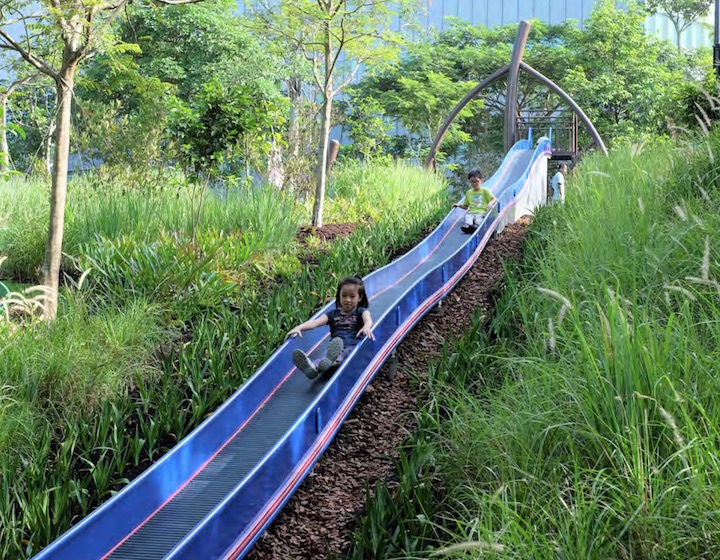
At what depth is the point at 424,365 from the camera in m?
7.54

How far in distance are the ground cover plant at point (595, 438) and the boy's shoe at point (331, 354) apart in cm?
83

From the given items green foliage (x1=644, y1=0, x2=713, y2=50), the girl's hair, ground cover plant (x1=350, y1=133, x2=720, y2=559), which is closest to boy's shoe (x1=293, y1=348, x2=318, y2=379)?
the girl's hair

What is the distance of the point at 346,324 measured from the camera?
Result: 22.5ft

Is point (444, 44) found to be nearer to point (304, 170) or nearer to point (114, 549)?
point (304, 170)

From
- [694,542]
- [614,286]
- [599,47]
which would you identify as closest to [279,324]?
[614,286]

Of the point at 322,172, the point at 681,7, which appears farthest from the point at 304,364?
the point at 681,7

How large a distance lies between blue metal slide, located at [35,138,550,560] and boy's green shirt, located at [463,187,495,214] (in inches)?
154

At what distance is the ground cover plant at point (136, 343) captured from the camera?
15.7ft

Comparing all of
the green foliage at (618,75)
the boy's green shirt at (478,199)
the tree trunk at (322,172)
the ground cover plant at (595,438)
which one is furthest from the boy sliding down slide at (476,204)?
the green foliage at (618,75)

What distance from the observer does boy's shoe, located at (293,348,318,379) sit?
20.4 feet

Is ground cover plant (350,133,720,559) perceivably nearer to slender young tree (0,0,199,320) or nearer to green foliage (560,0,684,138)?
slender young tree (0,0,199,320)

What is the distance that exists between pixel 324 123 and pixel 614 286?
8007mm

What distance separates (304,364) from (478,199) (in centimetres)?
644

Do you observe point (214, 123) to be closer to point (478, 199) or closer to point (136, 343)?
point (478, 199)
